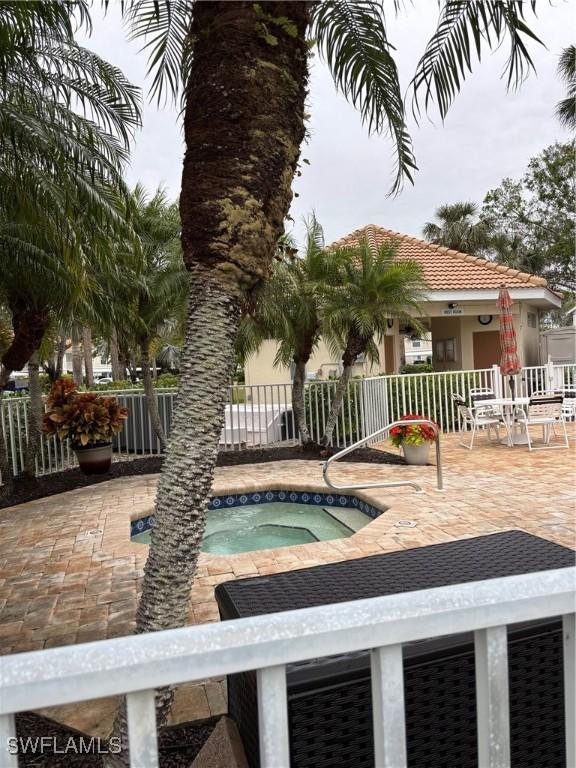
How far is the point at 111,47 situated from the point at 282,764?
8.19 meters

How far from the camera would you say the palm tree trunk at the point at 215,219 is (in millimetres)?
2625

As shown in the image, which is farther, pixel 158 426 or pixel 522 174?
pixel 522 174

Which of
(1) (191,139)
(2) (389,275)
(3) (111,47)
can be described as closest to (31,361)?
(3) (111,47)

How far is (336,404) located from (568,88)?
19.9 meters

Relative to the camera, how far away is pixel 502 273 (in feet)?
56.7

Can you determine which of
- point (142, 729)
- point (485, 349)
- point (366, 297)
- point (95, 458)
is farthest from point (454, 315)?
point (142, 729)

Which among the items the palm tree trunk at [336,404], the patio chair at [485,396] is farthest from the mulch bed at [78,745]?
Answer: the patio chair at [485,396]

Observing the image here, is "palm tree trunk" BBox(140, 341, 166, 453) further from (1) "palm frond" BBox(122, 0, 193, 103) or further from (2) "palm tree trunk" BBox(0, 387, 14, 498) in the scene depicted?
(1) "palm frond" BBox(122, 0, 193, 103)

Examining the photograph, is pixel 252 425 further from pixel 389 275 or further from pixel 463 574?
pixel 463 574

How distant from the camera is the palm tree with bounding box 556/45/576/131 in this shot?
21141mm

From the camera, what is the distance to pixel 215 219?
263 centimetres

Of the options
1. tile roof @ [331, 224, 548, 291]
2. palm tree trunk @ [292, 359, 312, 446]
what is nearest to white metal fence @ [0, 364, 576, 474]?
palm tree trunk @ [292, 359, 312, 446]

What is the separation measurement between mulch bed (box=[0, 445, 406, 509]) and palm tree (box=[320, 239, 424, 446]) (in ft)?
6.71

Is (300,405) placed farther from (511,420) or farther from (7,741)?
(7,741)
